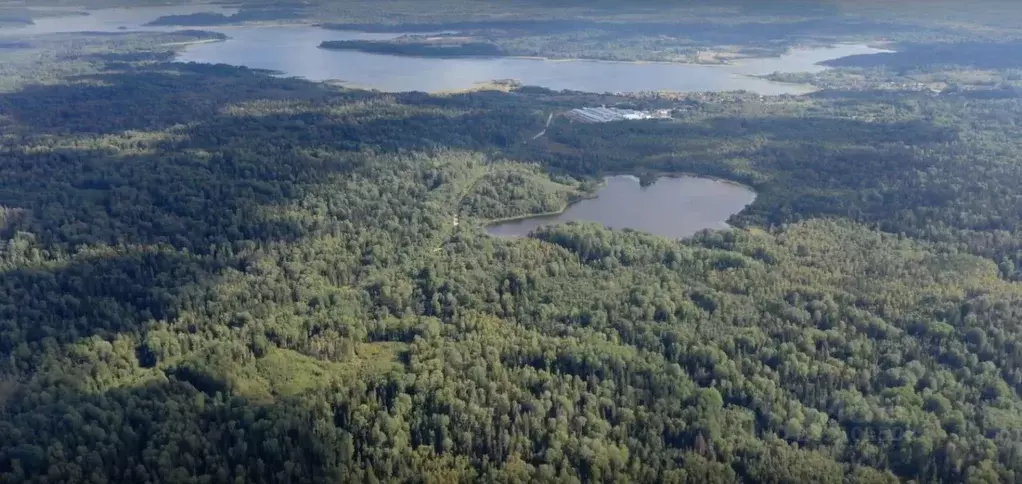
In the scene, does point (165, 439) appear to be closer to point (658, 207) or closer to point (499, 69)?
point (658, 207)

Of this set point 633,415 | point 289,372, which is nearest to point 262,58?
point 289,372

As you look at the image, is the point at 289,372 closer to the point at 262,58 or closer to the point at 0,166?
the point at 0,166

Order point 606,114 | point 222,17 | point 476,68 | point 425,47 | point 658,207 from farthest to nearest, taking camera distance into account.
A: point 222,17 < point 425,47 < point 476,68 < point 606,114 < point 658,207

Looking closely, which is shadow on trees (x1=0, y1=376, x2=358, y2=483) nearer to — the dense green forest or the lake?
the dense green forest

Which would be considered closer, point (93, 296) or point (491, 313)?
point (491, 313)

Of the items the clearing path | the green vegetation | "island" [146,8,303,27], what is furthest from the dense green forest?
"island" [146,8,303,27]

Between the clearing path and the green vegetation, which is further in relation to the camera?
the clearing path

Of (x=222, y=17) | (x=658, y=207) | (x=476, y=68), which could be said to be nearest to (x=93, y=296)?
(x=658, y=207)
